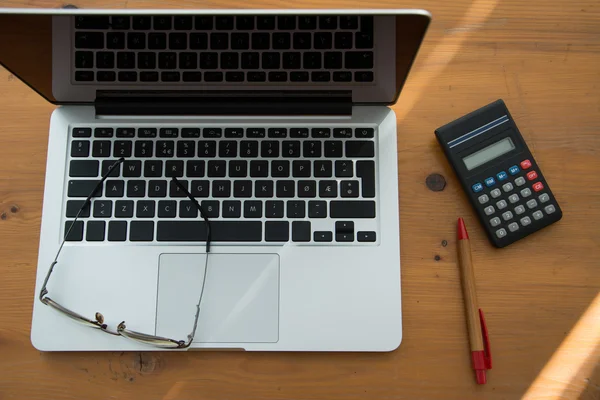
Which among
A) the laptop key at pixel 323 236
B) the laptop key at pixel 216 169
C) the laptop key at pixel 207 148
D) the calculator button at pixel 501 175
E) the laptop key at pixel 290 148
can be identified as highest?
the calculator button at pixel 501 175

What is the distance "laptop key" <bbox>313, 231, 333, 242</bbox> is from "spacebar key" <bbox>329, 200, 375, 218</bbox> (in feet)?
0.08

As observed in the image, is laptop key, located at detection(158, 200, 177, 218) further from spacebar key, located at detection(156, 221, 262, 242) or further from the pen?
the pen

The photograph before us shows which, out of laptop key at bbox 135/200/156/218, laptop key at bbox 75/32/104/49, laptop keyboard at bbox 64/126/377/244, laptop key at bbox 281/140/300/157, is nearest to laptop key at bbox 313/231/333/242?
laptop keyboard at bbox 64/126/377/244

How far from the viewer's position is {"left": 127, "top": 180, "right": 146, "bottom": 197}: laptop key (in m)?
0.65

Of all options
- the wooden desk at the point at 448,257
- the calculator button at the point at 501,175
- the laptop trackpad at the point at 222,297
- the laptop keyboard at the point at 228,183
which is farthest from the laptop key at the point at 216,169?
the calculator button at the point at 501,175

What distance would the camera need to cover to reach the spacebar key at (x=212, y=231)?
0.64 metres

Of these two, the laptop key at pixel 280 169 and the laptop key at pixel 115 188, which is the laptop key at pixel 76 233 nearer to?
the laptop key at pixel 115 188

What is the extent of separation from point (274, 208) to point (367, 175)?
127mm

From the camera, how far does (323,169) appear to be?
66 cm

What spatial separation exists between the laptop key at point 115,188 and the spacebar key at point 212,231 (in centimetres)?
7

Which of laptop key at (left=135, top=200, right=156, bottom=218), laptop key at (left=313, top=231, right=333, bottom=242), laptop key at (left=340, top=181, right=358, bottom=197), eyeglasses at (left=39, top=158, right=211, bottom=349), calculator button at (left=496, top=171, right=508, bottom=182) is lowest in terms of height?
eyeglasses at (left=39, top=158, right=211, bottom=349)

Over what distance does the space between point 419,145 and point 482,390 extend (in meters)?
0.32

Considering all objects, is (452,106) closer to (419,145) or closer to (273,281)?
(419,145)

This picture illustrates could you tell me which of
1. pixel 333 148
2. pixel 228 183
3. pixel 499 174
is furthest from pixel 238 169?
pixel 499 174
